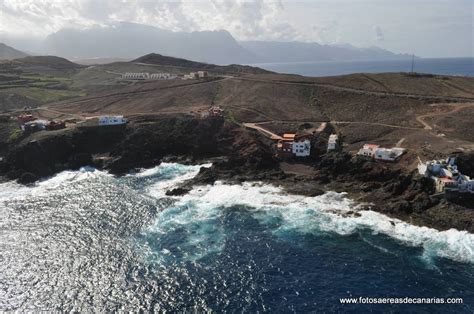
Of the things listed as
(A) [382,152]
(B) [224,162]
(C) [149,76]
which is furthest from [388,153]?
(C) [149,76]

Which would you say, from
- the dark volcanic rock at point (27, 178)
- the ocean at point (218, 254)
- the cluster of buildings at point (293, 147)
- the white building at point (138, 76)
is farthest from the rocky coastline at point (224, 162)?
the white building at point (138, 76)

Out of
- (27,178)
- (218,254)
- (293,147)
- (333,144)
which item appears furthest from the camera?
(293,147)

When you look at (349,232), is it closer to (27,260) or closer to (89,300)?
(89,300)

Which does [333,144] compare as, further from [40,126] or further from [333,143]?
[40,126]

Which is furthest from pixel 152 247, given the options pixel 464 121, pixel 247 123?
pixel 464 121

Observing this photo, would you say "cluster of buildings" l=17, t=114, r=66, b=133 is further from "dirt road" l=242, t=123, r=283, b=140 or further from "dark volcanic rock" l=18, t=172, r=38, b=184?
"dirt road" l=242, t=123, r=283, b=140
